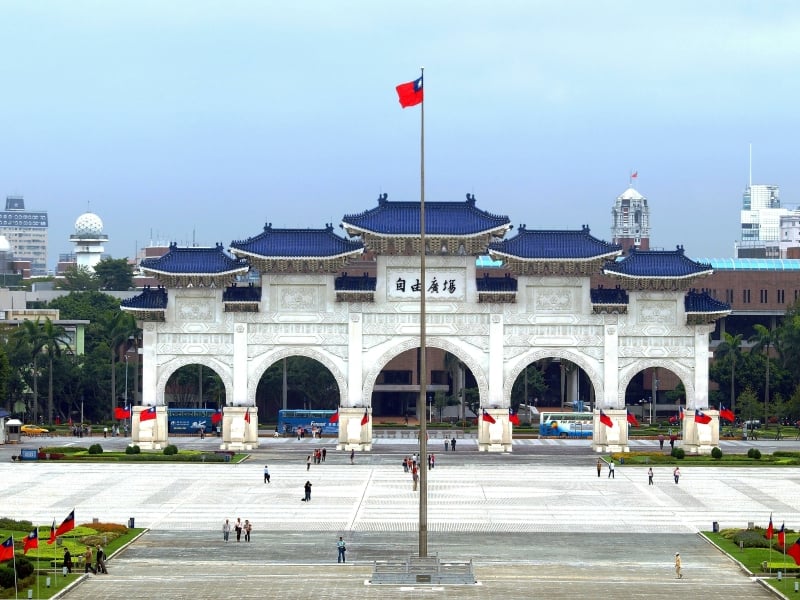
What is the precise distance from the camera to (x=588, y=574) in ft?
159

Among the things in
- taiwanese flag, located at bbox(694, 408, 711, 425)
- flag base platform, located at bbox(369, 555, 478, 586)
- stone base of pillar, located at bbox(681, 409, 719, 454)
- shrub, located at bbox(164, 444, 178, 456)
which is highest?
taiwanese flag, located at bbox(694, 408, 711, 425)

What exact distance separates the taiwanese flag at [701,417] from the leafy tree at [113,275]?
10299cm

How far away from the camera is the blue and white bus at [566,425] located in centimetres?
10900

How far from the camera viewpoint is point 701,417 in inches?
3450

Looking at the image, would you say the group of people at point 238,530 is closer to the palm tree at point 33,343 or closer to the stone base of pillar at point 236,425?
the stone base of pillar at point 236,425

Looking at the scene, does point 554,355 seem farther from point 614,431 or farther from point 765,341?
point 765,341

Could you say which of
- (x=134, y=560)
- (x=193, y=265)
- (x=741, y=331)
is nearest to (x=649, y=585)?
(x=134, y=560)

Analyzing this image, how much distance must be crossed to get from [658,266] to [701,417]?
28.5ft

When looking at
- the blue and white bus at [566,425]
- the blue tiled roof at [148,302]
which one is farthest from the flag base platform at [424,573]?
the blue and white bus at [566,425]

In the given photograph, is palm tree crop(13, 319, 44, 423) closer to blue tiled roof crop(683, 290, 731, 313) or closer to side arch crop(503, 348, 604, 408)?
side arch crop(503, 348, 604, 408)

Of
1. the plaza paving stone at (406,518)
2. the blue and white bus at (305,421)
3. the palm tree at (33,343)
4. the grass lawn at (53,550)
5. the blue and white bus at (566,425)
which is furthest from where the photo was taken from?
the palm tree at (33,343)

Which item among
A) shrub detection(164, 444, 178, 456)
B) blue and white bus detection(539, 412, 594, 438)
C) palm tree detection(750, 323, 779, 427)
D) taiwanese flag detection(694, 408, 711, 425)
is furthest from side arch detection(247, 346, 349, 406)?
palm tree detection(750, 323, 779, 427)

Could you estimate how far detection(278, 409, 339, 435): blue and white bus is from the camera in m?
109

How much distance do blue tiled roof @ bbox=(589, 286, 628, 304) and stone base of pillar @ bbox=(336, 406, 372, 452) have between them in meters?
14.0
